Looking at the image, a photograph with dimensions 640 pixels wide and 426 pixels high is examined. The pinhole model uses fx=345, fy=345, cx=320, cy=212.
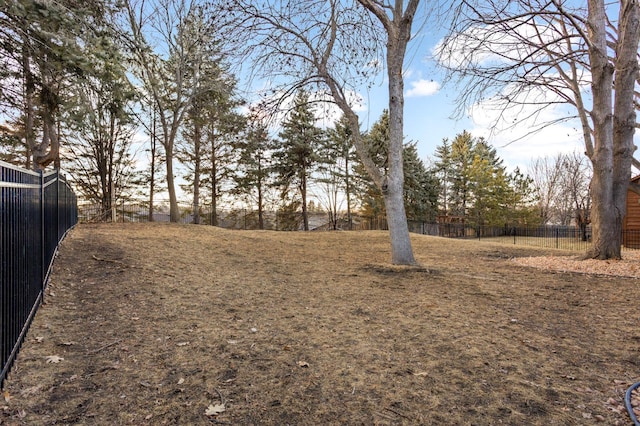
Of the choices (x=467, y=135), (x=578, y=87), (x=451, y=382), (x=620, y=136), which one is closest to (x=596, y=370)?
(x=451, y=382)

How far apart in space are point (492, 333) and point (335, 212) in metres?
19.6

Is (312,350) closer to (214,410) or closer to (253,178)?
(214,410)

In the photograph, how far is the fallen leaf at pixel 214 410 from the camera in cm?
202

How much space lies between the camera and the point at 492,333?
Answer: 337 centimetres

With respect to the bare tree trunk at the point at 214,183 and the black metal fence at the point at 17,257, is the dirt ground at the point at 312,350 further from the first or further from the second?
the bare tree trunk at the point at 214,183

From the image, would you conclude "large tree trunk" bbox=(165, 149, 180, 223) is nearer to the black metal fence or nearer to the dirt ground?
the dirt ground

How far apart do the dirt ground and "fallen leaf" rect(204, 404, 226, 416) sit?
0.4 inches

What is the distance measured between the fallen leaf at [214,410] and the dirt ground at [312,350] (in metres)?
0.01

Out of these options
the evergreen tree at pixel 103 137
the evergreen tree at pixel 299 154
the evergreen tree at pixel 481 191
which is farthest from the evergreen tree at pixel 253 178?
the evergreen tree at pixel 481 191

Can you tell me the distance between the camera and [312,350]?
2898mm

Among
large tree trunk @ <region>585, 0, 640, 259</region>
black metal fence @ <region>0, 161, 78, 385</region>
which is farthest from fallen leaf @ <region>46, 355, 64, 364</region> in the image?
large tree trunk @ <region>585, 0, 640, 259</region>

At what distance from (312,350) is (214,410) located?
102cm

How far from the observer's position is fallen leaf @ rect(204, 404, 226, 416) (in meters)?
2.02

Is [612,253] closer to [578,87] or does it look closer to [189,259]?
[578,87]
